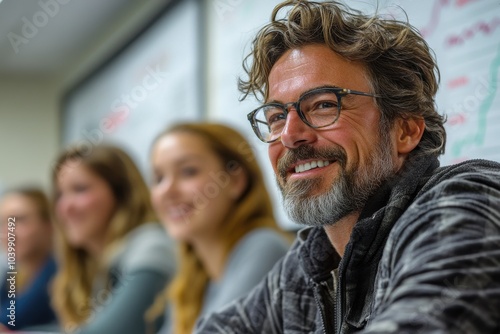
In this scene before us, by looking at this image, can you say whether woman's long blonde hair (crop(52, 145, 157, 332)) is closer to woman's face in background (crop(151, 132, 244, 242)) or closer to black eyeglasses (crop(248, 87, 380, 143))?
woman's face in background (crop(151, 132, 244, 242))

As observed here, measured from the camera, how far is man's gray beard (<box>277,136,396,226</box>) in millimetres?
557

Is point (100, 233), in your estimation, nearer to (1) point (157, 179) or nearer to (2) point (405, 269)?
(1) point (157, 179)

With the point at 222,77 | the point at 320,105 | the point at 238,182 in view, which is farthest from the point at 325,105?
the point at 222,77

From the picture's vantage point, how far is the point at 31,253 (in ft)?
4.93

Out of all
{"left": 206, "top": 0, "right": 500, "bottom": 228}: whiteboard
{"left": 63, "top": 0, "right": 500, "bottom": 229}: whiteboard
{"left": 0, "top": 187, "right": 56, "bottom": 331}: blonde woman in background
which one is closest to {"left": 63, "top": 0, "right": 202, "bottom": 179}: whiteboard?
{"left": 63, "top": 0, "right": 500, "bottom": 229}: whiteboard

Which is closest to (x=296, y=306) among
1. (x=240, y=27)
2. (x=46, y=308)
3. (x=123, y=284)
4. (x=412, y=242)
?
(x=412, y=242)

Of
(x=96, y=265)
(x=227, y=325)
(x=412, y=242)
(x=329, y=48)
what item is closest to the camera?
(x=412, y=242)

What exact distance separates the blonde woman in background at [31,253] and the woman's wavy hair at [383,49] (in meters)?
0.96

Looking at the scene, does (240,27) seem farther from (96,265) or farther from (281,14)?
(281,14)

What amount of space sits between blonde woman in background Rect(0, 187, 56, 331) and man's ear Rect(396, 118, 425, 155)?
0.99 meters

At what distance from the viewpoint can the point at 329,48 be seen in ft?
1.84

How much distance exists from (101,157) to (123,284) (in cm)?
31

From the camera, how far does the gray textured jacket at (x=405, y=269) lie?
0.39 metres

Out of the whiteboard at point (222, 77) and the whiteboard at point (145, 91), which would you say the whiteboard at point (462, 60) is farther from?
the whiteboard at point (145, 91)
